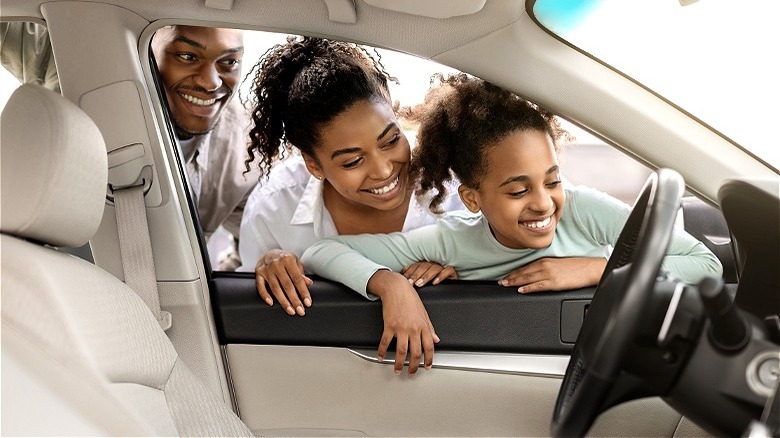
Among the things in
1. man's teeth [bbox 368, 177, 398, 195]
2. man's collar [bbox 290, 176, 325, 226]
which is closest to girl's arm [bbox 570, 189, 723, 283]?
man's teeth [bbox 368, 177, 398, 195]

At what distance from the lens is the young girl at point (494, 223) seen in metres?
1.63

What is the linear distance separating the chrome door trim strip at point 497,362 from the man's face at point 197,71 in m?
0.70

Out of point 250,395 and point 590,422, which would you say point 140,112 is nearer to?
point 250,395

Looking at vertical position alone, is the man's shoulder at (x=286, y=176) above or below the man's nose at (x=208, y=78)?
below

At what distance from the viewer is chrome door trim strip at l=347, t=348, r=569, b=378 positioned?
1604 millimetres

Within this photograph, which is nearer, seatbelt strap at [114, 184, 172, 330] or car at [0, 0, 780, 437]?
car at [0, 0, 780, 437]

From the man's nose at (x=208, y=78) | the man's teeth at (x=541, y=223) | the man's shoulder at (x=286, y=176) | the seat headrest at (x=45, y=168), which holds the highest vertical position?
the seat headrest at (x=45, y=168)

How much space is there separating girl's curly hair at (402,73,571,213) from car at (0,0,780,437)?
0.17 metres

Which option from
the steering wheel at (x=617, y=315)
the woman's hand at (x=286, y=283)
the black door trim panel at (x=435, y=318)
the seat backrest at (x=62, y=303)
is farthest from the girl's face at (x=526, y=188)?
the seat backrest at (x=62, y=303)

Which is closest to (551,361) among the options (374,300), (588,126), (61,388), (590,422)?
(374,300)

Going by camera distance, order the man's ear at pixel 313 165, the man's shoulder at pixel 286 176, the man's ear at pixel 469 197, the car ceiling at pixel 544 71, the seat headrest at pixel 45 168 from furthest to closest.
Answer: the man's shoulder at pixel 286 176
the man's ear at pixel 313 165
the man's ear at pixel 469 197
the car ceiling at pixel 544 71
the seat headrest at pixel 45 168

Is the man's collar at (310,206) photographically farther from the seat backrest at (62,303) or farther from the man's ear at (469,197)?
the seat backrest at (62,303)

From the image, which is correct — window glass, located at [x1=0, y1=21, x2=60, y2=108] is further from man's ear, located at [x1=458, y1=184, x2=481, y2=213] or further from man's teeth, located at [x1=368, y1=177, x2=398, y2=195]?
man's ear, located at [x1=458, y1=184, x2=481, y2=213]

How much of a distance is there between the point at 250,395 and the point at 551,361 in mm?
600
